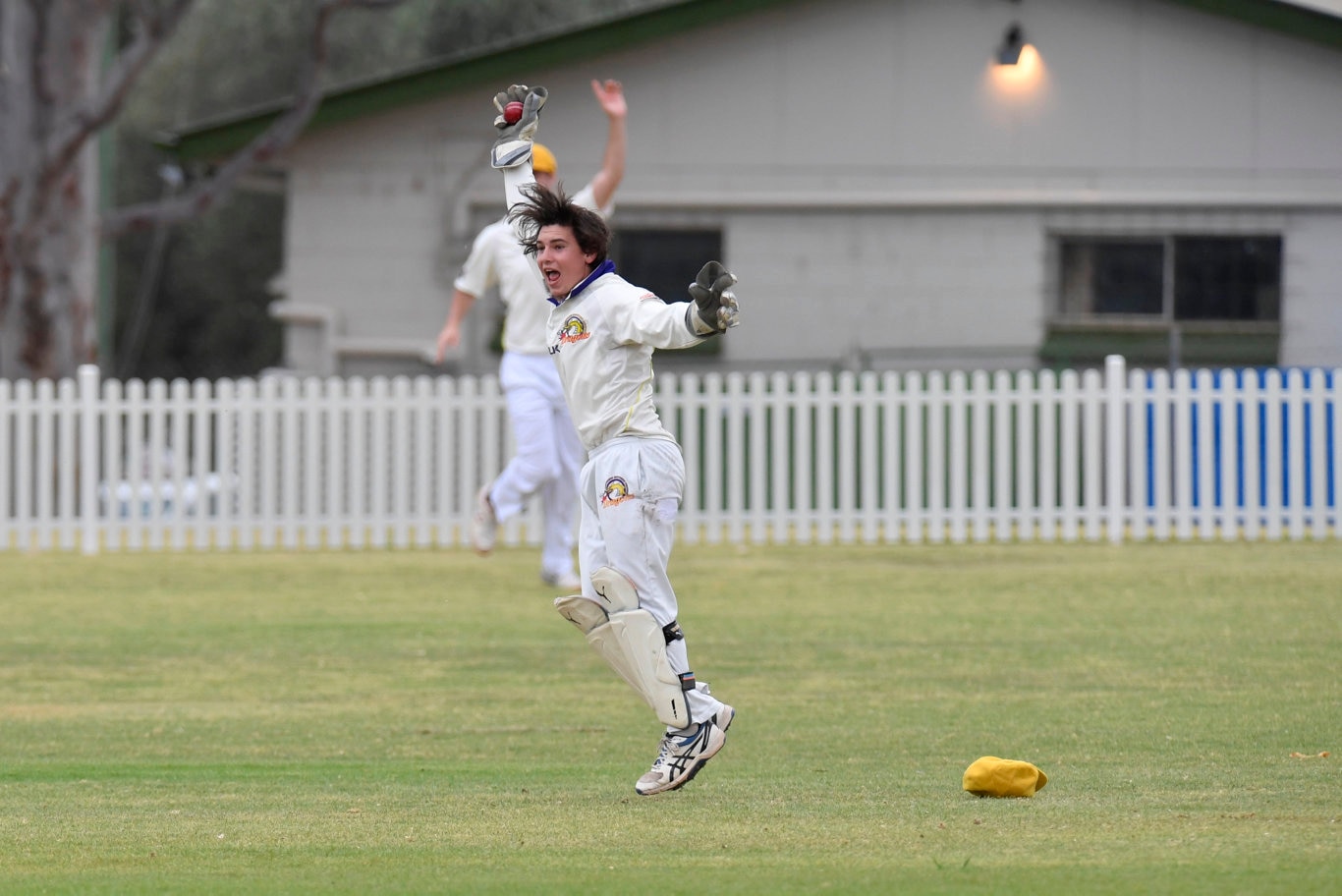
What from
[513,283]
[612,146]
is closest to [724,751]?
[612,146]

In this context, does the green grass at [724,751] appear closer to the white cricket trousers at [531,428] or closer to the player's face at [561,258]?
the white cricket trousers at [531,428]

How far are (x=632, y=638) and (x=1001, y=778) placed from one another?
46.5 inches

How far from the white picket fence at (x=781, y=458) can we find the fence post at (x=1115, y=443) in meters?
0.01

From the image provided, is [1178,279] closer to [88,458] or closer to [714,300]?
[88,458]

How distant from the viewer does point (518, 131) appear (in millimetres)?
7293

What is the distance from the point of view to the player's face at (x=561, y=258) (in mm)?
6176

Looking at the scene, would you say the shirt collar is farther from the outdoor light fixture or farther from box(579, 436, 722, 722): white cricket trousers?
the outdoor light fixture

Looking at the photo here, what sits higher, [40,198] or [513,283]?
[40,198]

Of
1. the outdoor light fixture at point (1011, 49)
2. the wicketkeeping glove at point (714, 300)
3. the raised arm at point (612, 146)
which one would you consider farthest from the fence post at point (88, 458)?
the wicketkeeping glove at point (714, 300)

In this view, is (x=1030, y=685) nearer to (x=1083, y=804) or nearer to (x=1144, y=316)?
(x=1083, y=804)

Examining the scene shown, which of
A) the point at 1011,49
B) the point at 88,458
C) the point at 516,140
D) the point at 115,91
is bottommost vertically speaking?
the point at 88,458

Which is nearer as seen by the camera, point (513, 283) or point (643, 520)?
point (643, 520)

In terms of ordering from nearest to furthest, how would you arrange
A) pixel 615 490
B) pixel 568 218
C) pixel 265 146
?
pixel 615 490 → pixel 568 218 → pixel 265 146

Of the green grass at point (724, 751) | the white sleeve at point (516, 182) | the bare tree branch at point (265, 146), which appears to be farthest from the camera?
the bare tree branch at point (265, 146)
